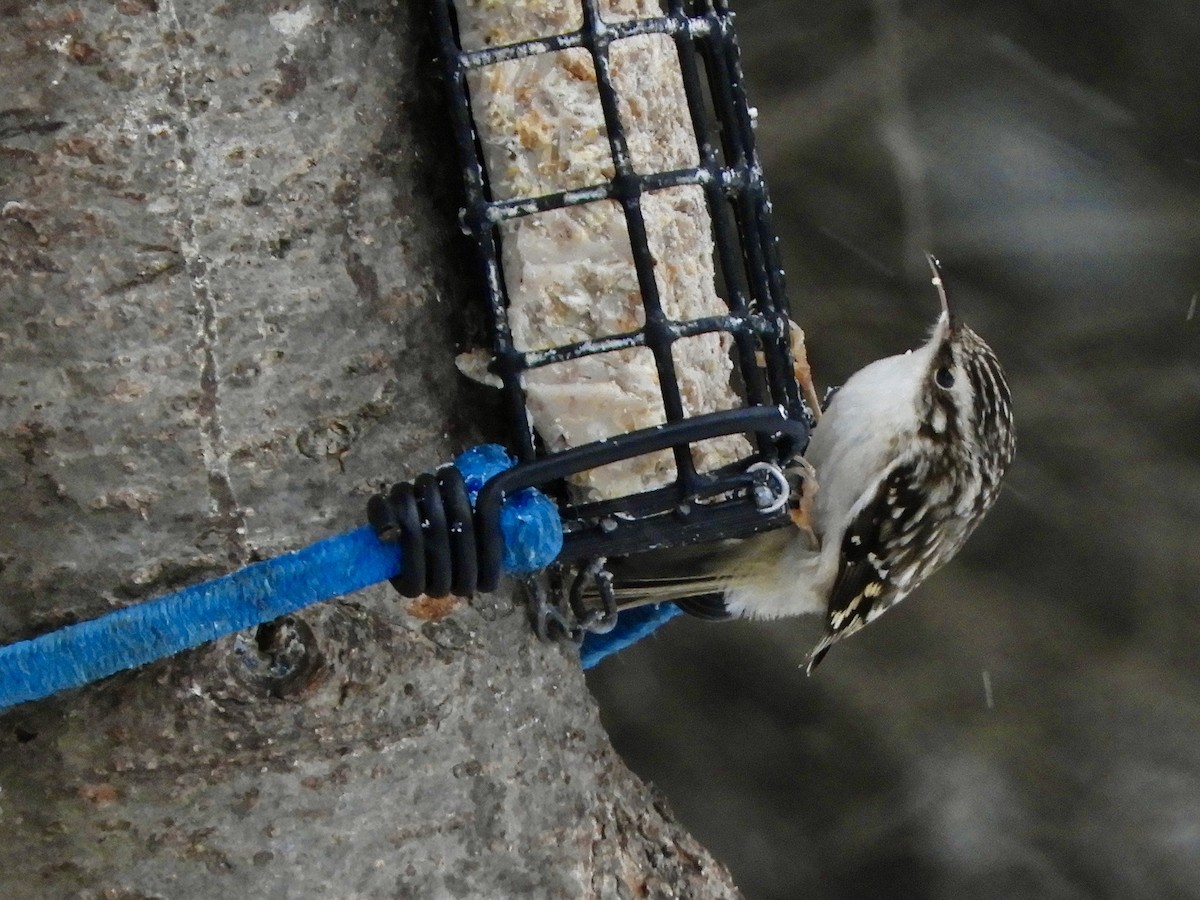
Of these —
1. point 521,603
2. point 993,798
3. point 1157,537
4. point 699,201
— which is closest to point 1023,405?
point 1157,537

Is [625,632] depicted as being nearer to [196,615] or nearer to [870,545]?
[870,545]

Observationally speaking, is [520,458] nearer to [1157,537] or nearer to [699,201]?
[699,201]

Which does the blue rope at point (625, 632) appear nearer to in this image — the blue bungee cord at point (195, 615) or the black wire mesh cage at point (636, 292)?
the black wire mesh cage at point (636, 292)

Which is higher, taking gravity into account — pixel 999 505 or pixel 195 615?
pixel 195 615

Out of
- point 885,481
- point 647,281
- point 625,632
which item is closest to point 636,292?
point 647,281

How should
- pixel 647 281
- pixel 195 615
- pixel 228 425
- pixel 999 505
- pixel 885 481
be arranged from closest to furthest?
pixel 195 615, pixel 228 425, pixel 647 281, pixel 885 481, pixel 999 505
